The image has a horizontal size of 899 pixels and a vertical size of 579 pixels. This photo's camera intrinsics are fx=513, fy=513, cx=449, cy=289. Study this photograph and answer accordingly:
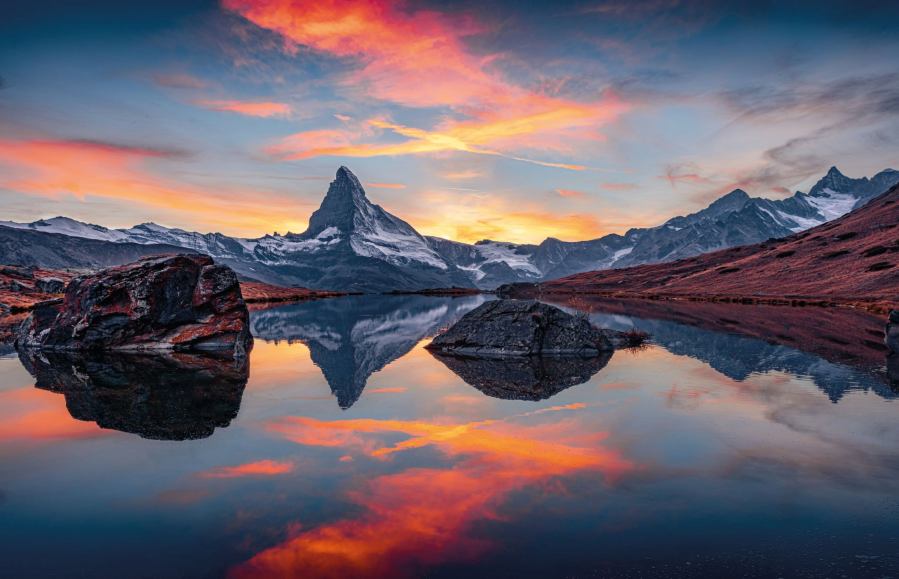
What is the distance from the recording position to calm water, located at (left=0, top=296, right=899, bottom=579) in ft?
31.1

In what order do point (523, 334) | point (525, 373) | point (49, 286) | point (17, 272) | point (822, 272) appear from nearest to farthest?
1. point (525, 373)
2. point (523, 334)
3. point (49, 286)
4. point (17, 272)
5. point (822, 272)

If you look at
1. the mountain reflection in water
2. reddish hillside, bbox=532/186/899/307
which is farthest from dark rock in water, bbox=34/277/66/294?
reddish hillside, bbox=532/186/899/307

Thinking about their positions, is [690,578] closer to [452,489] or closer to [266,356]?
[452,489]

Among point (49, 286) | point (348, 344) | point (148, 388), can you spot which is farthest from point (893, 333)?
point (49, 286)

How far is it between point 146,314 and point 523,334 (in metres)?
28.0

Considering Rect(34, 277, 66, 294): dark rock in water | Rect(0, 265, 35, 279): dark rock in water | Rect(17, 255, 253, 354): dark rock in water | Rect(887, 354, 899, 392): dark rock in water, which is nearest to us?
Rect(887, 354, 899, 392): dark rock in water

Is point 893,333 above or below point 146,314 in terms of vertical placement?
below

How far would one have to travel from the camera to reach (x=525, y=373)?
27359 millimetres

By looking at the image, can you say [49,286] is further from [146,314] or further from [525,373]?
[525,373]

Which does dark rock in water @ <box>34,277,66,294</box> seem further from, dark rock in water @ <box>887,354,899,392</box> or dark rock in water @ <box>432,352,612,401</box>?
dark rock in water @ <box>887,354,899,392</box>

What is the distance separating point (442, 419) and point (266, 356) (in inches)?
841

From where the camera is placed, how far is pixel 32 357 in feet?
111

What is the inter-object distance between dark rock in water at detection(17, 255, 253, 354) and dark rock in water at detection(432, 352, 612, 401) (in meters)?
17.3

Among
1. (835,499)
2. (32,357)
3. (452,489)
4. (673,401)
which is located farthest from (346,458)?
(32,357)
